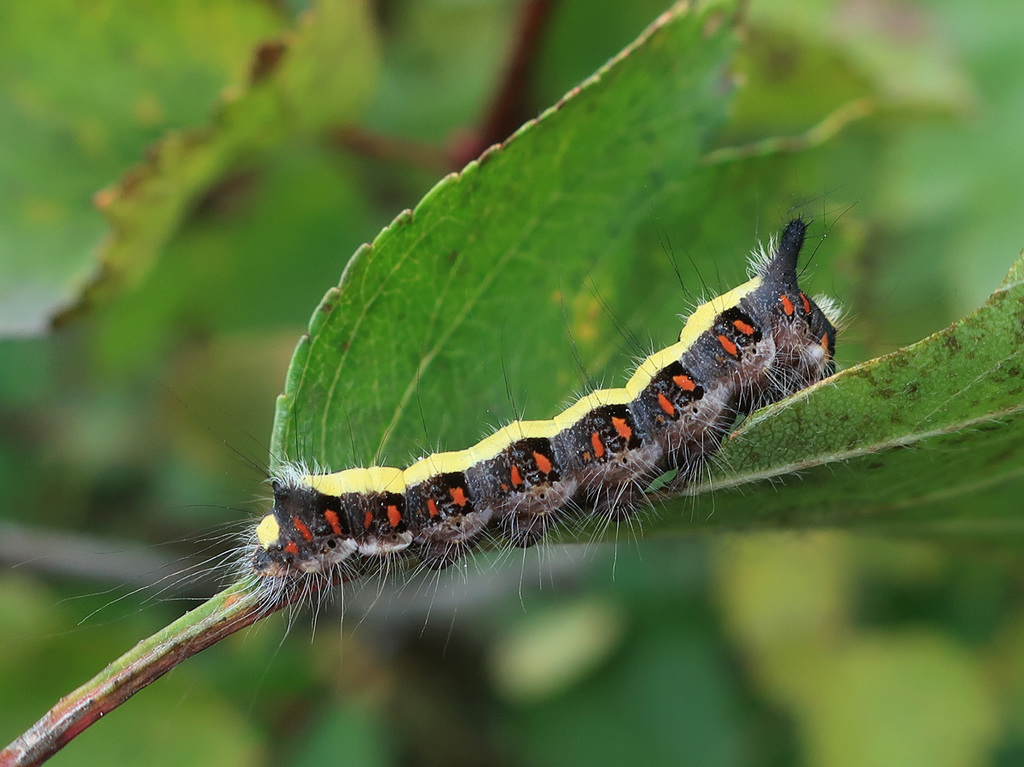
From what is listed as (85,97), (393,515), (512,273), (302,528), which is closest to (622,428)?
(512,273)

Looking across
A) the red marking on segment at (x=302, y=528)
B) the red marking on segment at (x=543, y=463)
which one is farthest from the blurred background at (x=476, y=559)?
the red marking on segment at (x=543, y=463)

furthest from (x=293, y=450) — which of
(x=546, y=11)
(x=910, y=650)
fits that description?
(x=910, y=650)

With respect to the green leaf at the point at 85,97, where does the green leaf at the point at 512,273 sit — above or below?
below

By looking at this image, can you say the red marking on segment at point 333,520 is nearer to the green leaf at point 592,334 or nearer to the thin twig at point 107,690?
the green leaf at point 592,334

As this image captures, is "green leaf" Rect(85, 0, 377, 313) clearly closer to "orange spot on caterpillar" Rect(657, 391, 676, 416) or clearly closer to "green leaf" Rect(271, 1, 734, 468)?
Result: "green leaf" Rect(271, 1, 734, 468)

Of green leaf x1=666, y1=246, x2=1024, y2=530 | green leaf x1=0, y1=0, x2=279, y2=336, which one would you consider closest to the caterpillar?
green leaf x1=666, y1=246, x2=1024, y2=530

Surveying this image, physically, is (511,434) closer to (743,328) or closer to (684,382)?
(684,382)
